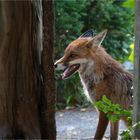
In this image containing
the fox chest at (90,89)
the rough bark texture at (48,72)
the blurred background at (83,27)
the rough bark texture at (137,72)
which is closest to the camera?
the rough bark texture at (48,72)

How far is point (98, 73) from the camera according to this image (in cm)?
559

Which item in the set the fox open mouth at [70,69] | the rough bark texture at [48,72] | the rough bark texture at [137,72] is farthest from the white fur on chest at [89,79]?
the rough bark texture at [48,72]

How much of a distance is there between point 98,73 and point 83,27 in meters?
4.79

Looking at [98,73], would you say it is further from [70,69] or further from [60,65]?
[60,65]

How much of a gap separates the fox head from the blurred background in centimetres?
384

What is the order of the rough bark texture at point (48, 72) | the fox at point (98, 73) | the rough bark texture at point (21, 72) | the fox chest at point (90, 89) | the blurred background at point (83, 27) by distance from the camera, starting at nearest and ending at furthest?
the rough bark texture at point (21, 72) → the rough bark texture at point (48, 72) → the fox at point (98, 73) → the fox chest at point (90, 89) → the blurred background at point (83, 27)

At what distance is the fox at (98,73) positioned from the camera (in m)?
5.45

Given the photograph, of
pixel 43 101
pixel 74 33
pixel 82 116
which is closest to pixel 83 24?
pixel 74 33

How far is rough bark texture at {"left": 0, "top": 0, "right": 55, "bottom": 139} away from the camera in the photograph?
221cm

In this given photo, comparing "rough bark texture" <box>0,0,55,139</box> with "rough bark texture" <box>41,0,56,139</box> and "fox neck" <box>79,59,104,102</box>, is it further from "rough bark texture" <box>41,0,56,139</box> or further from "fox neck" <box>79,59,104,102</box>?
"fox neck" <box>79,59,104,102</box>

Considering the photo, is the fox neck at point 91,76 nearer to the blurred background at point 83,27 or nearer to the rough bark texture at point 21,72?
the rough bark texture at point 21,72

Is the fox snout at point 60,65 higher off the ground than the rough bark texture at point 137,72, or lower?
lower

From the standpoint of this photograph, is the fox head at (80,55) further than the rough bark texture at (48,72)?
Yes

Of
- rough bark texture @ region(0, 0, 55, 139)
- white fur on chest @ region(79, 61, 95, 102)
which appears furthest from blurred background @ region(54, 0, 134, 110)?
rough bark texture @ region(0, 0, 55, 139)
